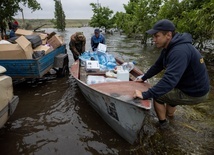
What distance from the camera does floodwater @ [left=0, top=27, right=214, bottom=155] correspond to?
3.77 m

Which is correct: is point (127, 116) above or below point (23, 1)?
below

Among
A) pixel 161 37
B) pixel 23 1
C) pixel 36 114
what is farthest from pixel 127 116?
pixel 23 1

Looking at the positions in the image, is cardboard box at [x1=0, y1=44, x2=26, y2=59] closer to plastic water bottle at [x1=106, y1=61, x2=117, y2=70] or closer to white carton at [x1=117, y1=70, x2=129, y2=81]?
plastic water bottle at [x1=106, y1=61, x2=117, y2=70]

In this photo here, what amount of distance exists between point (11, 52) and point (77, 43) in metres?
3.42

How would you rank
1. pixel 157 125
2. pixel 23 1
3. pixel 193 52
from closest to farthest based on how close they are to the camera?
pixel 193 52
pixel 157 125
pixel 23 1

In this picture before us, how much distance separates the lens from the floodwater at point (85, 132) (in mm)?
3771

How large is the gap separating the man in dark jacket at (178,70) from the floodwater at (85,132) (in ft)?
2.99

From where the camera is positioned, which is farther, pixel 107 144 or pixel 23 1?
pixel 23 1

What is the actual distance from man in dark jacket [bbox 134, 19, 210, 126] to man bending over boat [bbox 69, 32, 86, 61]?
5.42 metres

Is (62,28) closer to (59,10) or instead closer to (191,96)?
(59,10)

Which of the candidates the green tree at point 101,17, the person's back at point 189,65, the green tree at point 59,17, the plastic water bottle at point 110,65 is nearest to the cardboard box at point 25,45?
the plastic water bottle at point 110,65

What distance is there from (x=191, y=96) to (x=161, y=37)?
4.02 feet

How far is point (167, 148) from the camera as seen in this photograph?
373cm

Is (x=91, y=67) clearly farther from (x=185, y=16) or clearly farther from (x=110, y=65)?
(x=185, y=16)
